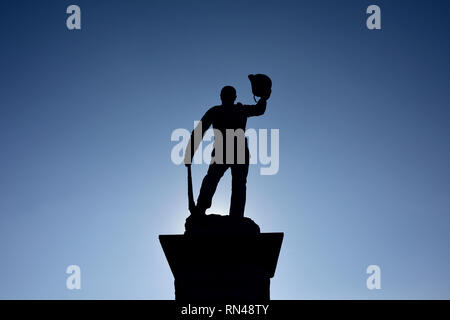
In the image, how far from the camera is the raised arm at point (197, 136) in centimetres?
830

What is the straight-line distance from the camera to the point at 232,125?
8.48 m

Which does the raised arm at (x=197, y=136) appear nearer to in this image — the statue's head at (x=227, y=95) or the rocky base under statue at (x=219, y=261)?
the statue's head at (x=227, y=95)

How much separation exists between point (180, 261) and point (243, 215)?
123cm

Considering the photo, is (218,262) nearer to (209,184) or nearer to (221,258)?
(221,258)

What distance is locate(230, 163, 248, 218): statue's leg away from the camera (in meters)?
8.17

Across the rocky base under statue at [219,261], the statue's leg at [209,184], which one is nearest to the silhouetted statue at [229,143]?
the statue's leg at [209,184]

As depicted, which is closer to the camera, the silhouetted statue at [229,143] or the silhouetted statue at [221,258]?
the silhouetted statue at [221,258]

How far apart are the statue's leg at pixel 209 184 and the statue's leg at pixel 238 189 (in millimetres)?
192

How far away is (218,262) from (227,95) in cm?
277

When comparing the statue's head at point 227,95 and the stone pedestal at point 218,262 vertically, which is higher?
the statue's head at point 227,95

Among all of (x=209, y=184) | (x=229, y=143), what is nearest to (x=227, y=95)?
(x=229, y=143)

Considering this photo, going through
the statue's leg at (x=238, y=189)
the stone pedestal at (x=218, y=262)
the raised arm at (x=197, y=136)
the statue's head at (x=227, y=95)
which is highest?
the statue's head at (x=227, y=95)
